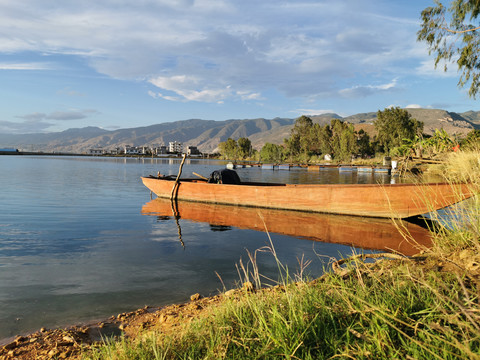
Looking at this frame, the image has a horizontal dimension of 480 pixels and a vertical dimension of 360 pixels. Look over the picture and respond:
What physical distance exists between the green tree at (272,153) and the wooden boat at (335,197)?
299 ft

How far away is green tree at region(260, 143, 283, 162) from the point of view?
10656 cm

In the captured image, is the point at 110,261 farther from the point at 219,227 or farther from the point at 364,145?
the point at 364,145

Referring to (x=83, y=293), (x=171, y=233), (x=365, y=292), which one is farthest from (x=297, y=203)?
(x=365, y=292)

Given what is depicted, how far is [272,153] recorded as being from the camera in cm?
10825

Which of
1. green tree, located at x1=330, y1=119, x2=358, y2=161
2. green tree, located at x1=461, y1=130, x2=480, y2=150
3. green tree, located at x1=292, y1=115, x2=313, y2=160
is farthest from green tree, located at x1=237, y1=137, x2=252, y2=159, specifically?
green tree, located at x1=461, y1=130, x2=480, y2=150

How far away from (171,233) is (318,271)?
598cm

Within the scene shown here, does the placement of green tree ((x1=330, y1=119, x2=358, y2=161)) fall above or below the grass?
above

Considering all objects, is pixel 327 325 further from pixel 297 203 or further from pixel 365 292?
pixel 297 203

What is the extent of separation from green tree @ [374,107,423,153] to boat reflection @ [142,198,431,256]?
6316 cm

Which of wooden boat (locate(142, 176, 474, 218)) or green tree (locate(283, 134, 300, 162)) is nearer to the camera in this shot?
wooden boat (locate(142, 176, 474, 218))

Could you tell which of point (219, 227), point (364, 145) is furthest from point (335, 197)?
point (364, 145)

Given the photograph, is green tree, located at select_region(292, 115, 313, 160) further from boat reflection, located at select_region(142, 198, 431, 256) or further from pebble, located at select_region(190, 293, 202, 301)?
pebble, located at select_region(190, 293, 202, 301)

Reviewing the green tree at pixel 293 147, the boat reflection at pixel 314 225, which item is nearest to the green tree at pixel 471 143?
the boat reflection at pixel 314 225

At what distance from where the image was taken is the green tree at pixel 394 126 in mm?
69125
